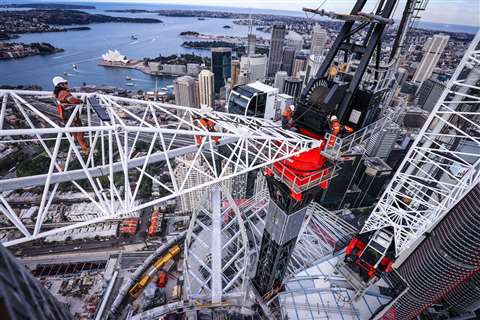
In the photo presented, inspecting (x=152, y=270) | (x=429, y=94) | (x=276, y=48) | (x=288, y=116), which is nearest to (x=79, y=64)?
(x=276, y=48)

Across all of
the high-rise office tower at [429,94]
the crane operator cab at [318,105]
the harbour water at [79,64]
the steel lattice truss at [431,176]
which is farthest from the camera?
the harbour water at [79,64]

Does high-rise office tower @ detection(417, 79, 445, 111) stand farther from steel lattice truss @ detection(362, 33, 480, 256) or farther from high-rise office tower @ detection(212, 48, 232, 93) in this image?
steel lattice truss @ detection(362, 33, 480, 256)

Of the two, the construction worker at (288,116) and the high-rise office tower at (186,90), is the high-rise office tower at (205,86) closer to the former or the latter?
the high-rise office tower at (186,90)

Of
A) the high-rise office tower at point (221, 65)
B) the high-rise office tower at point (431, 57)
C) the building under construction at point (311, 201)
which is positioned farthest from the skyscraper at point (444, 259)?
the high-rise office tower at point (431, 57)

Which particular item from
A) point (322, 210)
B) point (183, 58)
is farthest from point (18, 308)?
point (183, 58)

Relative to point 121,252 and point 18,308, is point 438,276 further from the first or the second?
point 121,252

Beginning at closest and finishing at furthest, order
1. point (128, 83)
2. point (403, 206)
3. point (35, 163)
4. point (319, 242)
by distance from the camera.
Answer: point (403, 206), point (319, 242), point (35, 163), point (128, 83)

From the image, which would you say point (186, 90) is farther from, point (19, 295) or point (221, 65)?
point (19, 295)
